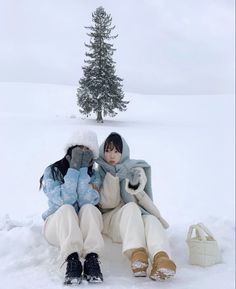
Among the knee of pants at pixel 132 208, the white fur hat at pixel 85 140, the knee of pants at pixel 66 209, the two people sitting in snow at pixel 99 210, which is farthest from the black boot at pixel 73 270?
the white fur hat at pixel 85 140

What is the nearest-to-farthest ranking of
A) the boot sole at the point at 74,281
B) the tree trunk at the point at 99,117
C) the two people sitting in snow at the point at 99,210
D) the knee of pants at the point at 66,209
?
the boot sole at the point at 74,281 → the two people sitting in snow at the point at 99,210 → the knee of pants at the point at 66,209 → the tree trunk at the point at 99,117

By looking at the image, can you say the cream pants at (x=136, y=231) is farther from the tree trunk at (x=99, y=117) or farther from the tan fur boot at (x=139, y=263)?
the tree trunk at (x=99, y=117)

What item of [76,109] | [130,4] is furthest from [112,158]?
[130,4]

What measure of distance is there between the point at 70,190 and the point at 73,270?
0.37m

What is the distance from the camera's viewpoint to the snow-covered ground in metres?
1.76

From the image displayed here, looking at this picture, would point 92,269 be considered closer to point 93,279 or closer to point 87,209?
point 93,279

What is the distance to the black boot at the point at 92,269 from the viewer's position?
1.52 meters

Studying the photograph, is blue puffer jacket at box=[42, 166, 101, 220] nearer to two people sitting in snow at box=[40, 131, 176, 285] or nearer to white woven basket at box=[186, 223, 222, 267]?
two people sitting in snow at box=[40, 131, 176, 285]

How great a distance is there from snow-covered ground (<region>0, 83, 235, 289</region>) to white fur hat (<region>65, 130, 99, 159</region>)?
0.30 m

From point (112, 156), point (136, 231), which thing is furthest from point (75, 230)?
point (112, 156)

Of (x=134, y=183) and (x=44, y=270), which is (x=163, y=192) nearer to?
(x=134, y=183)

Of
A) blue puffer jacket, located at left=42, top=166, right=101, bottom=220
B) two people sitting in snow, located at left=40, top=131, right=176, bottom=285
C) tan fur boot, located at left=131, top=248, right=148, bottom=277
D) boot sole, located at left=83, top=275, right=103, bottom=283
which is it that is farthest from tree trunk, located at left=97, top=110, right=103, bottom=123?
boot sole, located at left=83, top=275, right=103, bottom=283

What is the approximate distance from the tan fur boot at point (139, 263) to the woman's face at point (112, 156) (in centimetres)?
49

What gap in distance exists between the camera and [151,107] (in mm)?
3443
